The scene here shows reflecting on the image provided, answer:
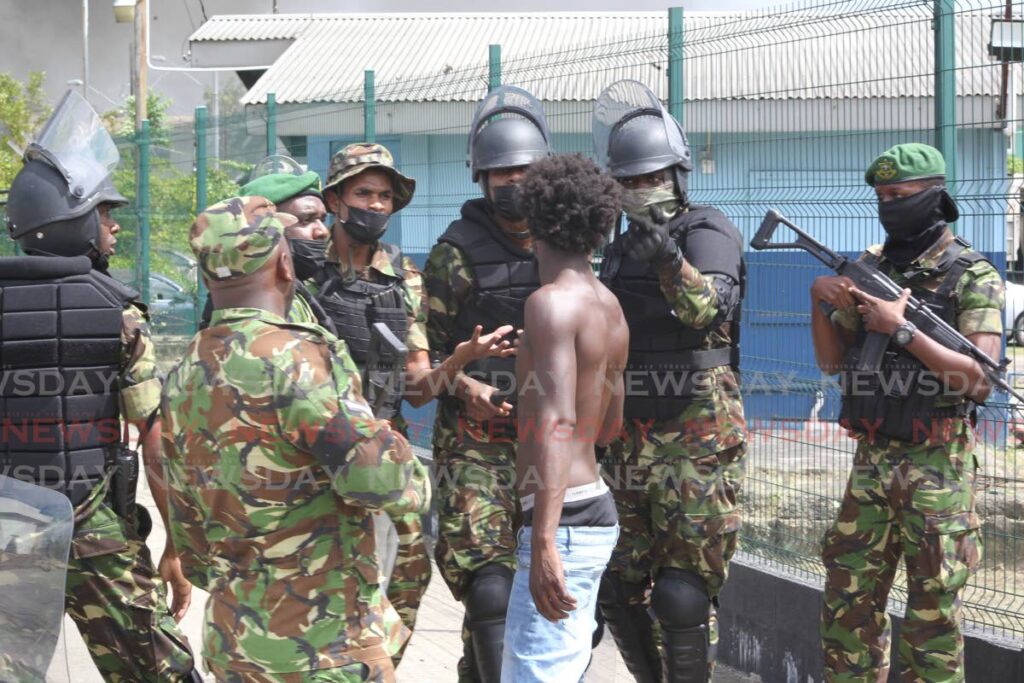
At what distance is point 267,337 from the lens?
318 centimetres

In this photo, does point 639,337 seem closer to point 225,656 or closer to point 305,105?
point 225,656

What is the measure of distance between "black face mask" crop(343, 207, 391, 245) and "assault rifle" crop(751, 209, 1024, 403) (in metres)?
1.37

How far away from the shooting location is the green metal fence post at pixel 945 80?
5082mm

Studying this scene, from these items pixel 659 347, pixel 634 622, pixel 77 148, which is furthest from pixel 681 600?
pixel 77 148

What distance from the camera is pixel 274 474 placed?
10.4 feet

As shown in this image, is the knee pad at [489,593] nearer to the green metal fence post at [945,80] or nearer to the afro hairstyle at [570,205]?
the afro hairstyle at [570,205]

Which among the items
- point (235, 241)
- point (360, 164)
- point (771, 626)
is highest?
point (360, 164)

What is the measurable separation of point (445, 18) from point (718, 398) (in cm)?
1817

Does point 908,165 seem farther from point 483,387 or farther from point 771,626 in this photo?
point 771,626

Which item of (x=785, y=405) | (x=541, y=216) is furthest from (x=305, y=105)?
(x=541, y=216)

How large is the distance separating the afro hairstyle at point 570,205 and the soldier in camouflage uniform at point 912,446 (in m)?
1.23

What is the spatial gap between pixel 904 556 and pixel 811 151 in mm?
1830

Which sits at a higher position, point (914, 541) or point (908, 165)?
point (908, 165)

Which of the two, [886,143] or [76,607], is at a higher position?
[886,143]
